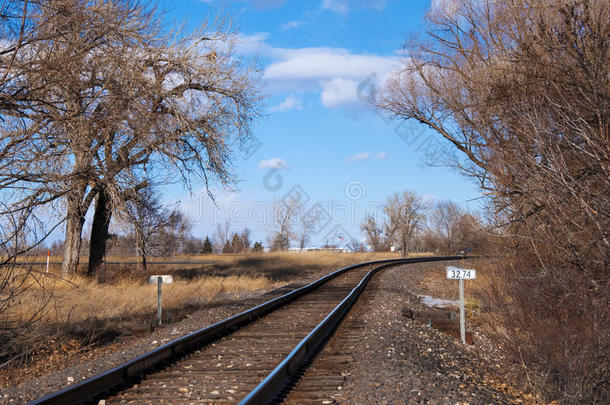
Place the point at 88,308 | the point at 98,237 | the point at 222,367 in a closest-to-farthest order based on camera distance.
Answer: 1. the point at 222,367
2. the point at 88,308
3. the point at 98,237

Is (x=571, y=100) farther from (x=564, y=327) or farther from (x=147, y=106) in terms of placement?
(x=147, y=106)

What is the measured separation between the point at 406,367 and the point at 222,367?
249 cm

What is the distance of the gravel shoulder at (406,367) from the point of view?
6406 millimetres

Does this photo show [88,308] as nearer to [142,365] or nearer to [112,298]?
[112,298]

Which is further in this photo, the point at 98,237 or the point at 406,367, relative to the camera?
the point at 98,237

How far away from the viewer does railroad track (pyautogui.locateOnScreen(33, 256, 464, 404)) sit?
5.99 m

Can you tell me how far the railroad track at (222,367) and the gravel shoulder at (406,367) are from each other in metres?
0.27

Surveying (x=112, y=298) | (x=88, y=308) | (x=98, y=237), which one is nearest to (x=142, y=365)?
(x=88, y=308)

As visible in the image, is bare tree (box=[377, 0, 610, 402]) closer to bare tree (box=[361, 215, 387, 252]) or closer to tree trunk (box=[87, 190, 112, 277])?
tree trunk (box=[87, 190, 112, 277])

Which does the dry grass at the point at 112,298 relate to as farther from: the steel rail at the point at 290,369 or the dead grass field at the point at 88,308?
the steel rail at the point at 290,369

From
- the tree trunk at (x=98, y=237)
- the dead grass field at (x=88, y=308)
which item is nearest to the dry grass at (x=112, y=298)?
the dead grass field at (x=88, y=308)

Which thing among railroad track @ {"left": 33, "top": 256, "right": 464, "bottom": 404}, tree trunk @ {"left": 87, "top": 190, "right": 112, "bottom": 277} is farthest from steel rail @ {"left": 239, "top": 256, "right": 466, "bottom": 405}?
tree trunk @ {"left": 87, "top": 190, "right": 112, "bottom": 277}

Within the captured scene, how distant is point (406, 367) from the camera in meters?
7.68

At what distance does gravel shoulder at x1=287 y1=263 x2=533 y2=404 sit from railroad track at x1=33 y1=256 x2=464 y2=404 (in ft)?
0.90
